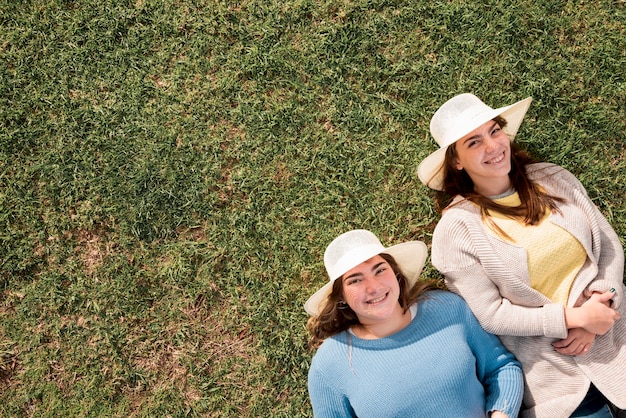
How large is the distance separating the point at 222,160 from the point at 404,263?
1.78m

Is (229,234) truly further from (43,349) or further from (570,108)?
(570,108)

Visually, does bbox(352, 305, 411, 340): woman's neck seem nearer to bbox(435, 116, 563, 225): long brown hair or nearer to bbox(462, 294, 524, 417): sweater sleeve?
bbox(462, 294, 524, 417): sweater sleeve

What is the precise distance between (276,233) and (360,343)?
A: 4.11 feet

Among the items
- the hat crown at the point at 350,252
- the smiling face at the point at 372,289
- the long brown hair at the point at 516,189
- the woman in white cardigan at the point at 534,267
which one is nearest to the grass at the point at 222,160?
the long brown hair at the point at 516,189

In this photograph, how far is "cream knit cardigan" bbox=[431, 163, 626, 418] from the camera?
4105 mm

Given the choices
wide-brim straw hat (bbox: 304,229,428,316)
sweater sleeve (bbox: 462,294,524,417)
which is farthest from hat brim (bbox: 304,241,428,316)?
sweater sleeve (bbox: 462,294,524,417)

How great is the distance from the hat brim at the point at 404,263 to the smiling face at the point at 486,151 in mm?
646

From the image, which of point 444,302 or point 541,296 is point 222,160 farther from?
point 541,296

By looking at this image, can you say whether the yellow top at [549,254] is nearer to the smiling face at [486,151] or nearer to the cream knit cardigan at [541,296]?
the cream knit cardigan at [541,296]

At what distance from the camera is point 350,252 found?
3.96 m

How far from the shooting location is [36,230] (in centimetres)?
507

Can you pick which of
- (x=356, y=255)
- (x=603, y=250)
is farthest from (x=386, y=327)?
(x=603, y=250)

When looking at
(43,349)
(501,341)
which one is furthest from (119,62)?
(501,341)

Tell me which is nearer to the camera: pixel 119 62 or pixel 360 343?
pixel 360 343
